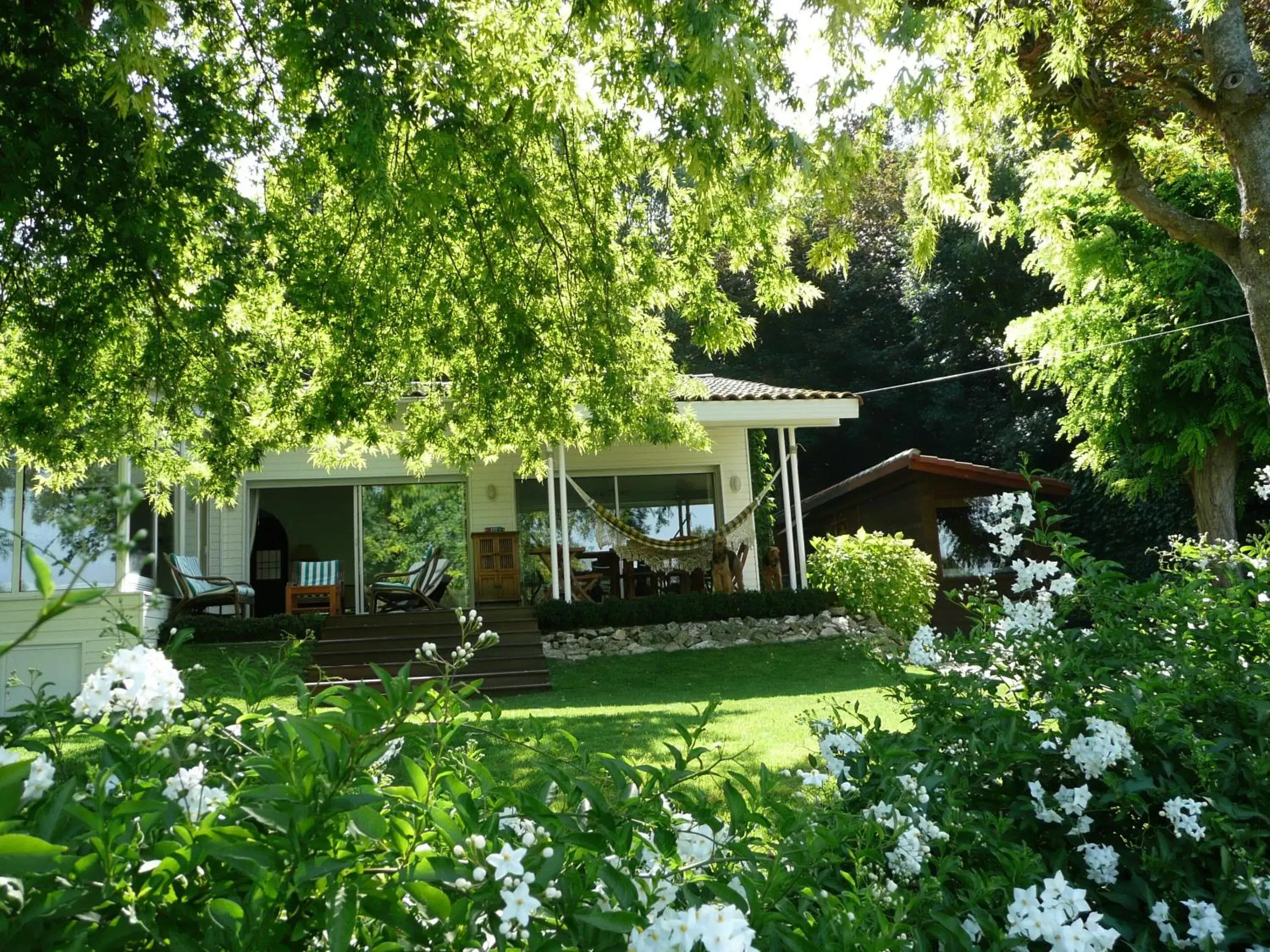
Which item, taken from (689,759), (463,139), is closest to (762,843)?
(689,759)

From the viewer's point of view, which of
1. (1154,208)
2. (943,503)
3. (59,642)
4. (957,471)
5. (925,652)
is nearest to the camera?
(925,652)

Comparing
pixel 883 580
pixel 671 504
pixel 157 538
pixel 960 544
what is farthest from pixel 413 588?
pixel 960 544

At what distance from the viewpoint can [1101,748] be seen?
212cm

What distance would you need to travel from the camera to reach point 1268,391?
6887 mm

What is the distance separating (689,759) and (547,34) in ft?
20.3

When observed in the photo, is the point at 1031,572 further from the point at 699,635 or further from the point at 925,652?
the point at 699,635

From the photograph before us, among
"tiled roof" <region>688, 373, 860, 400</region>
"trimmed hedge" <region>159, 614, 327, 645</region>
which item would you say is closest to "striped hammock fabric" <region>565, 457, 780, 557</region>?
"tiled roof" <region>688, 373, 860, 400</region>

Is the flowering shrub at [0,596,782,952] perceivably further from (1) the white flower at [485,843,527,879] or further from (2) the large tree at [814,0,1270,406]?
(2) the large tree at [814,0,1270,406]

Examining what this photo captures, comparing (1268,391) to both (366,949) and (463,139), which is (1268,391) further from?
(366,949)

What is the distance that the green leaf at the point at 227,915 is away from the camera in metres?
1.02

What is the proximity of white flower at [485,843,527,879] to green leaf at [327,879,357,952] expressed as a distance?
0.14 metres

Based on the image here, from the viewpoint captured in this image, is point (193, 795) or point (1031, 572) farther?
point (1031, 572)

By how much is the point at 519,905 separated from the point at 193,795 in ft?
1.43

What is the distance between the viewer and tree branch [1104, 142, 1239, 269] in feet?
26.3
